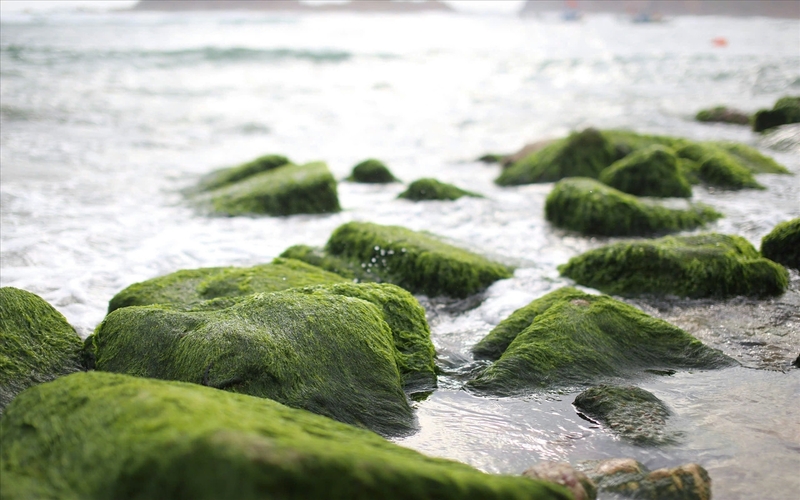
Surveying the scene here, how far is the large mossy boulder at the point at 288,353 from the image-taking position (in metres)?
2.99

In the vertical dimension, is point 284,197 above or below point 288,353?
below

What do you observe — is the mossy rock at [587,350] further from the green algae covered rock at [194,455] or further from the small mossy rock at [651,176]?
the small mossy rock at [651,176]

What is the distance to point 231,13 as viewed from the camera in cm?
4409

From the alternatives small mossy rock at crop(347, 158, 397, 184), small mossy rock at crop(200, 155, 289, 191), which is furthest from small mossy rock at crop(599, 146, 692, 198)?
small mossy rock at crop(200, 155, 289, 191)

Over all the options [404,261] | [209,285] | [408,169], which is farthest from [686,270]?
[408,169]

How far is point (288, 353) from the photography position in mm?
3111

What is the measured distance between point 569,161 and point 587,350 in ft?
18.8

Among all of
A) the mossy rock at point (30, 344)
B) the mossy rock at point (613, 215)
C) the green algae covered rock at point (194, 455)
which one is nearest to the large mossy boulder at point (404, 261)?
the mossy rock at point (613, 215)

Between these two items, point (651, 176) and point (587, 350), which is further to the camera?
point (651, 176)

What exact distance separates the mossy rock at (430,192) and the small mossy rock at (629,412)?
16.1 feet

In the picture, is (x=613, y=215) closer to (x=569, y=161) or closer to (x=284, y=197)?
(x=569, y=161)

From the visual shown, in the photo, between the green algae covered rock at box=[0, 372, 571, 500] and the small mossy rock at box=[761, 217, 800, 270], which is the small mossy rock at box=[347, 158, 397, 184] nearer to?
the small mossy rock at box=[761, 217, 800, 270]

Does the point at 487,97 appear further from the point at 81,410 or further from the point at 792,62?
the point at 81,410

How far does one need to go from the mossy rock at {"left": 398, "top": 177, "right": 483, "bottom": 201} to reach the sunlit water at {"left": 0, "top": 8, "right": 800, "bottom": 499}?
17 cm
